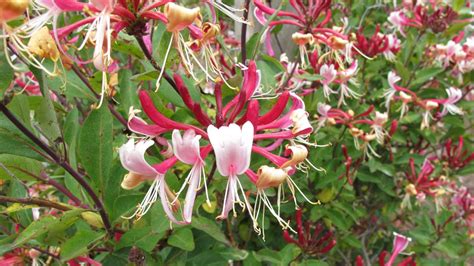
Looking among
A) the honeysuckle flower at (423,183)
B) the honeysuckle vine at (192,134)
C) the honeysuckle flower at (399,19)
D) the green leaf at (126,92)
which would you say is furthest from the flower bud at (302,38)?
the honeysuckle flower at (399,19)

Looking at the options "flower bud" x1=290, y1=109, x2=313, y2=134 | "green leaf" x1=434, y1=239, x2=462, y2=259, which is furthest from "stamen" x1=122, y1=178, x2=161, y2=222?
"green leaf" x1=434, y1=239, x2=462, y2=259

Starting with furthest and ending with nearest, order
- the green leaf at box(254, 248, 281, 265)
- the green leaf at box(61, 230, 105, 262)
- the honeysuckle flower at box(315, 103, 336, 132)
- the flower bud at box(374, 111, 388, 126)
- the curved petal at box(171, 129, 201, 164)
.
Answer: the flower bud at box(374, 111, 388, 126) → the honeysuckle flower at box(315, 103, 336, 132) → the green leaf at box(254, 248, 281, 265) → the green leaf at box(61, 230, 105, 262) → the curved petal at box(171, 129, 201, 164)

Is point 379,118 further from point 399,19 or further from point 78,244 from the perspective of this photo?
point 78,244

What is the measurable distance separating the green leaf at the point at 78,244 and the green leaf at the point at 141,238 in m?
0.05

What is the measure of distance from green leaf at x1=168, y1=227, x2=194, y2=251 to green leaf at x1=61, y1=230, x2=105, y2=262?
142mm

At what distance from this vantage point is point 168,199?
68cm

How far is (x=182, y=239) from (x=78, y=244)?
0.19 m

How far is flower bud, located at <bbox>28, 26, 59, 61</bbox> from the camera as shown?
0.58 metres

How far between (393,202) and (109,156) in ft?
4.83

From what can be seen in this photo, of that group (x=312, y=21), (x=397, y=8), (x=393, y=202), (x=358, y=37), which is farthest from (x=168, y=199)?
(x=397, y=8)

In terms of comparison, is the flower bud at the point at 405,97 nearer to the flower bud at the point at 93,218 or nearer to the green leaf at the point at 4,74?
the flower bud at the point at 93,218

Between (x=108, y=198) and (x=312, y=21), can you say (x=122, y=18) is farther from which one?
(x=312, y=21)

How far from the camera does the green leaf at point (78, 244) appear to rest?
746 mm

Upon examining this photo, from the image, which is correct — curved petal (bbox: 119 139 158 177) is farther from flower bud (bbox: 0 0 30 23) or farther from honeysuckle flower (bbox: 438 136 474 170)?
honeysuckle flower (bbox: 438 136 474 170)
